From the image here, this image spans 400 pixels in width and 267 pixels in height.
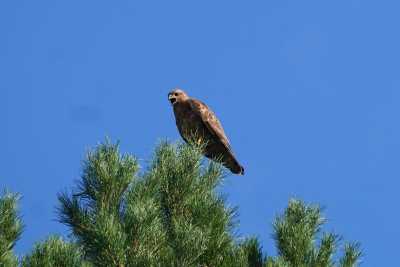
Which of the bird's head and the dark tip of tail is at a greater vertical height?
the bird's head

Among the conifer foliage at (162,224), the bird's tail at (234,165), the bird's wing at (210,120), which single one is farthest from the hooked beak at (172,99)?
the conifer foliage at (162,224)

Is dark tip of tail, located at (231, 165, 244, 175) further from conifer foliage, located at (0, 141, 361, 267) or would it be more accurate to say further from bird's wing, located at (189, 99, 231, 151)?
conifer foliage, located at (0, 141, 361, 267)

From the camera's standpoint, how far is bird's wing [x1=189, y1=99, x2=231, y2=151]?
33.8 ft

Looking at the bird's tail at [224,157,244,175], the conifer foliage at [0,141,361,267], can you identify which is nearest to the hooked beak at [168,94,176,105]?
the bird's tail at [224,157,244,175]

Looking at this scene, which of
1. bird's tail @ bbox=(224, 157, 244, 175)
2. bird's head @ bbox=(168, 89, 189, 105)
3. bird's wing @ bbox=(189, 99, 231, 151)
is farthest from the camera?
bird's head @ bbox=(168, 89, 189, 105)

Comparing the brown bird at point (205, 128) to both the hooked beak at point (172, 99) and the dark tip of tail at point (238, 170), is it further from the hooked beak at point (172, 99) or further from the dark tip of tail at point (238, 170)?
the hooked beak at point (172, 99)

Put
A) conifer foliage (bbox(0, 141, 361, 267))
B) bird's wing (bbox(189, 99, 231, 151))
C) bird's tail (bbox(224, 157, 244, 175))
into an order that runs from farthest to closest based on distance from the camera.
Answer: bird's wing (bbox(189, 99, 231, 151)), bird's tail (bbox(224, 157, 244, 175)), conifer foliage (bbox(0, 141, 361, 267))

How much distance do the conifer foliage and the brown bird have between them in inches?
151

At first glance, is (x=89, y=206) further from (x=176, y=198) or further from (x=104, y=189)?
(x=176, y=198)

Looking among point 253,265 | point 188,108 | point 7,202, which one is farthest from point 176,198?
point 188,108

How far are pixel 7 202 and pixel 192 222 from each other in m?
1.18

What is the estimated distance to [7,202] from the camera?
222 inches

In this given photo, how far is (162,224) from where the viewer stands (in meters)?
5.69

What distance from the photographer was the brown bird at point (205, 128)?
10180 millimetres
